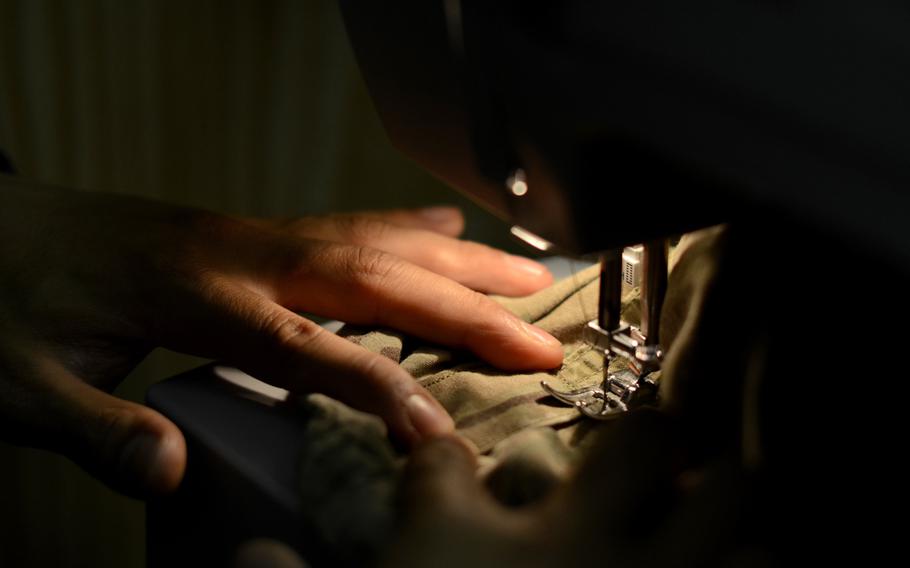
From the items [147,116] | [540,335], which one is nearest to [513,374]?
[540,335]

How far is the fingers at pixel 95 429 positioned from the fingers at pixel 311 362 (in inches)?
3.5

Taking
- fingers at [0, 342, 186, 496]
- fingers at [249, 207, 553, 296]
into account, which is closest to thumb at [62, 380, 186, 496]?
fingers at [0, 342, 186, 496]

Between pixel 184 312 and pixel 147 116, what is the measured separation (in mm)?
889

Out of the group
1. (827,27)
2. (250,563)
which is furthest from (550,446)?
(827,27)

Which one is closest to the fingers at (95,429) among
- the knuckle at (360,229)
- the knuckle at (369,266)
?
the knuckle at (369,266)

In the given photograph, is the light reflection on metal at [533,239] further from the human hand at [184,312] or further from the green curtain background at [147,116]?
the green curtain background at [147,116]

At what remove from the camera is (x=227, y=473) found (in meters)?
0.63

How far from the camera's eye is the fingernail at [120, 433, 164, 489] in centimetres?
64

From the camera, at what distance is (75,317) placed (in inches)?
31.3

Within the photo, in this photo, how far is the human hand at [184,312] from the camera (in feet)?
2.18

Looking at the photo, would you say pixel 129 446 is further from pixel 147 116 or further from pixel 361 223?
pixel 147 116

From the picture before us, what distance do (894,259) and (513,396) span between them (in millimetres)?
326

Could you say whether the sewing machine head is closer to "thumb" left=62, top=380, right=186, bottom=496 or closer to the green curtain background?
"thumb" left=62, top=380, right=186, bottom=496

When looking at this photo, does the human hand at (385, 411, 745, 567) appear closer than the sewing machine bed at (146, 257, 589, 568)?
Yes
